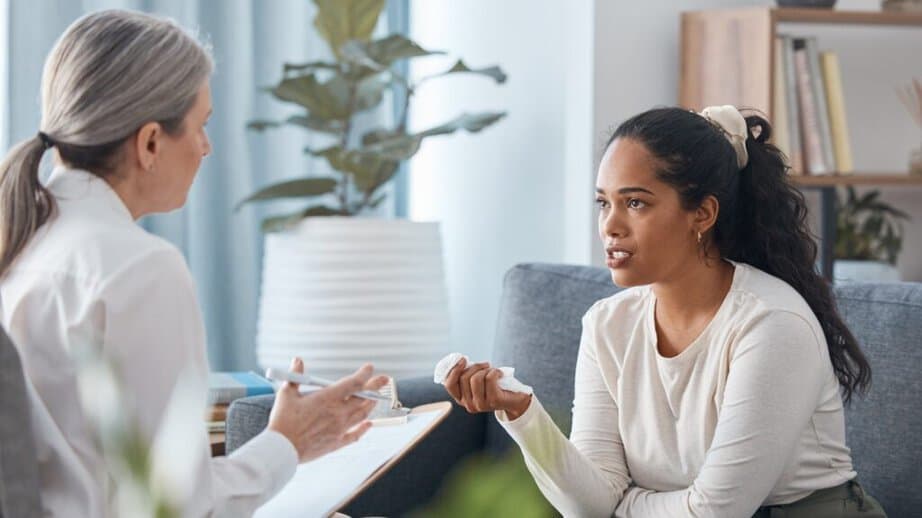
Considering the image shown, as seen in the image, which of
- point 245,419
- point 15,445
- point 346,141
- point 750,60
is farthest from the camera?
point 346,141

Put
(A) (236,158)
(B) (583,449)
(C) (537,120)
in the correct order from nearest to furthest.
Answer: (B) (583,449), (A) (236,158), (C) (537,120)

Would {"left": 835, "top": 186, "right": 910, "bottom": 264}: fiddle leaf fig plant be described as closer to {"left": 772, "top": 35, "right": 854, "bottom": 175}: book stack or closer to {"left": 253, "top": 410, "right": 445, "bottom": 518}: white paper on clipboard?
{"left": 772, "top": 35, "right": 854, "bottom": 175}: book stack

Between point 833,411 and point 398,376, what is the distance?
64.2 inches

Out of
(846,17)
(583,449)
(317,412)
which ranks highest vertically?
(846,17)

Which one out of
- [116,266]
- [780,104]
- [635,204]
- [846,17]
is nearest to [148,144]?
[116,266]

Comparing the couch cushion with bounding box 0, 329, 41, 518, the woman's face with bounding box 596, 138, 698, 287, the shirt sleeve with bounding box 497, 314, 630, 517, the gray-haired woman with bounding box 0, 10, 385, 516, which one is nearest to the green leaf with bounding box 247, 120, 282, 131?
the shirt sleeve with bounding box 497, 314, 630, 517

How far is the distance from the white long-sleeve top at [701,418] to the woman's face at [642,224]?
3.8 inches

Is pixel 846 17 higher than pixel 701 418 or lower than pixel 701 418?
higher

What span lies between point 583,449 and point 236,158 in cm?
184

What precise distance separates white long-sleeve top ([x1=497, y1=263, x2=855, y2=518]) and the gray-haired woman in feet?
1.74

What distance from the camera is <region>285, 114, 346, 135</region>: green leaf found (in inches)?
123

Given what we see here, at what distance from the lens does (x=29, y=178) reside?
114cm

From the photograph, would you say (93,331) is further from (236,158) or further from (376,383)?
(236,158)

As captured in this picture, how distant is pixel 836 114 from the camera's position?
311 cm
